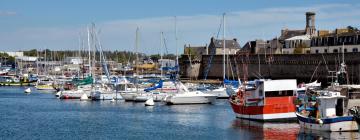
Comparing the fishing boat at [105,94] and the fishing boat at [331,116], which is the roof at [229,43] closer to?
the fishing boat at [105,94]

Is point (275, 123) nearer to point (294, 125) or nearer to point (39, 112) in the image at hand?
point (294, 125)

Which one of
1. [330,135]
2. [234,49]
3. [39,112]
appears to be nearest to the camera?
[330,135]

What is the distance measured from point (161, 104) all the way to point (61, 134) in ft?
93.9

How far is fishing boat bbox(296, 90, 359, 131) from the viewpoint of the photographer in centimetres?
4281

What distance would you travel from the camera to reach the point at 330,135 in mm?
42406

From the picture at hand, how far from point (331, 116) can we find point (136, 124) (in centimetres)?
1682

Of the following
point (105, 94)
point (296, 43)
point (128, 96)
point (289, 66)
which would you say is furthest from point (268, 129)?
point (296, 43)

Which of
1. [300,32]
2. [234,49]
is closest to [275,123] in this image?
[300,32]

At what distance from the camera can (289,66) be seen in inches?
4429

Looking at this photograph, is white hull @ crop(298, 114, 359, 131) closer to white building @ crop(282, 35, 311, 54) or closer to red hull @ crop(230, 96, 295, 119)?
red hull @ crop(230, 96, 295, 119)

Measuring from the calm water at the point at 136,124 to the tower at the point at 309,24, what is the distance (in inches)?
2255

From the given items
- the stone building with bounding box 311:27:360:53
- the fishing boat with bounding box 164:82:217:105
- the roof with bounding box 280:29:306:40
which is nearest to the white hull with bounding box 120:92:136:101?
the fishing boat with bounding box 164:82:217:105

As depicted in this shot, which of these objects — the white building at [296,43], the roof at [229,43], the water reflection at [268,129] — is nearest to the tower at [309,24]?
the white building at [296,43]

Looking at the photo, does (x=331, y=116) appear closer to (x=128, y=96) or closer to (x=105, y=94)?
(x=128, y=96)
